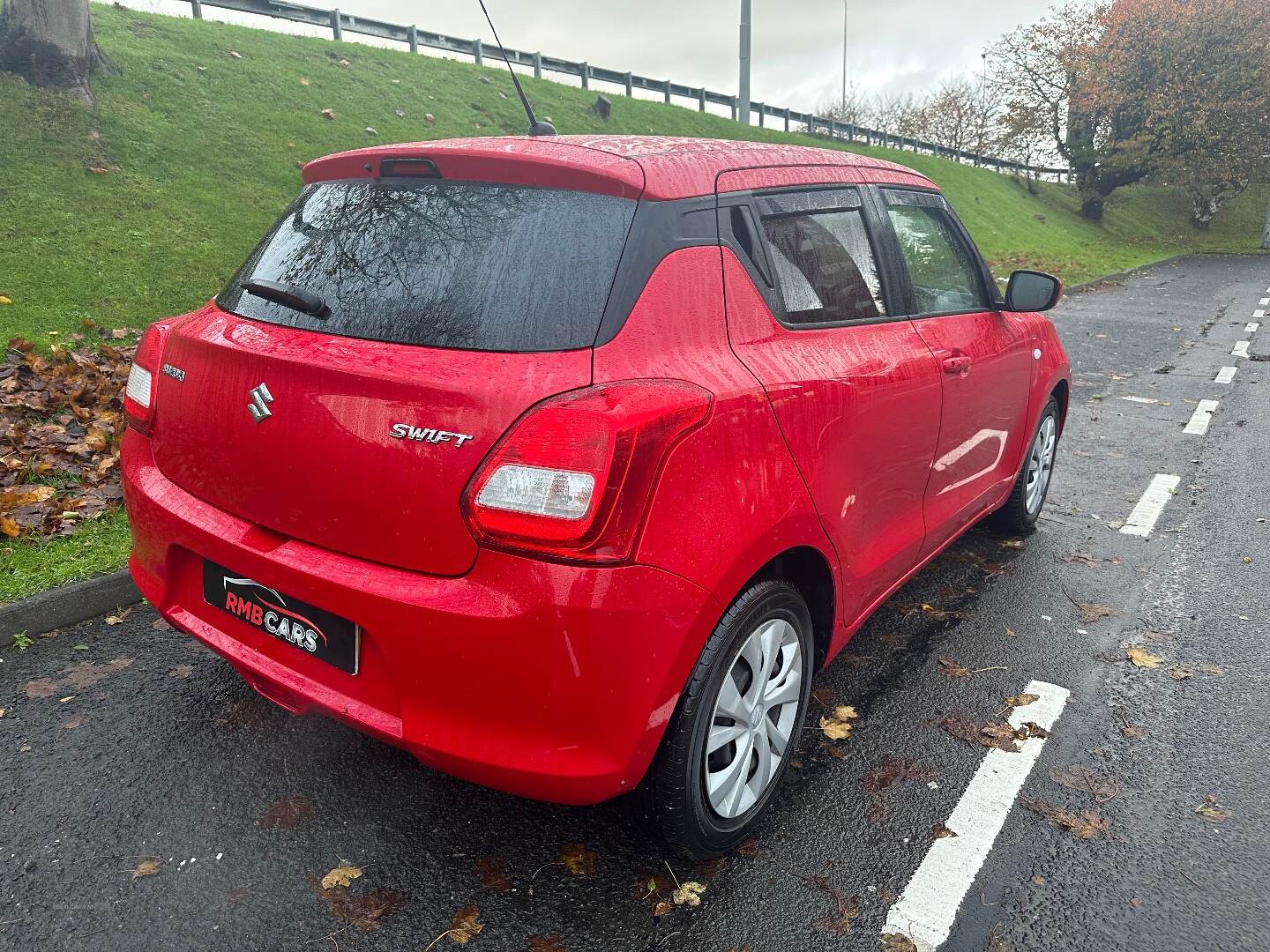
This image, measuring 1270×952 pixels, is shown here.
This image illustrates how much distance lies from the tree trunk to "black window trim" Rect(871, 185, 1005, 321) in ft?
34.7

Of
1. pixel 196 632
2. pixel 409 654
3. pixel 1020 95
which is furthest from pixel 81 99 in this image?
pixel 1020 95

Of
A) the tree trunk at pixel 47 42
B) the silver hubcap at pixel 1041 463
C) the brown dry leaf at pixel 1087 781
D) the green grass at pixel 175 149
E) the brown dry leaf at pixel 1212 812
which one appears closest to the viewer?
the brown dry leaf at pixel 1212 812

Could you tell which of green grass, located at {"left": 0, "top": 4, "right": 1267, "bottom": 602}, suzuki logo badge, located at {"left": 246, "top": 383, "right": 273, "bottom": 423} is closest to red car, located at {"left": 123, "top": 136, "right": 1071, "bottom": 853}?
suzuki logo badge, located at {"left": 246, "top": 383, "right": 273, "bottom": 423}

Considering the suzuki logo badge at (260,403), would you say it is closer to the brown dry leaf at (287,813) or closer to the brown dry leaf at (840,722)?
the brown dry leaf at (287,813)

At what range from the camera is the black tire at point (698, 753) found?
2.11 m

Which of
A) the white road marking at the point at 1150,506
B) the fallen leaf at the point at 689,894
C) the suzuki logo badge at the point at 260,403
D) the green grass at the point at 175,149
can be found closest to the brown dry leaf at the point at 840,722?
the fallen leaf at the point at 689,894

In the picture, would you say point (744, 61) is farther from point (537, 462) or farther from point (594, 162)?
point (537, 462)

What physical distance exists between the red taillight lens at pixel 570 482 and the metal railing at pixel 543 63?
1910cm

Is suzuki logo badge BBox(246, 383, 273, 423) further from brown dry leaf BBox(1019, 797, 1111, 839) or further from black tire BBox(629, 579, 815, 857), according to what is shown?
brown dry leaf BBox(1019, 797, 1111, 839)

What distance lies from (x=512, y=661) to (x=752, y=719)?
800 mm

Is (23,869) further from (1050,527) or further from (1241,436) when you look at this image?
(1241,436)

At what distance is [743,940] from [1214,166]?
37.7 metres

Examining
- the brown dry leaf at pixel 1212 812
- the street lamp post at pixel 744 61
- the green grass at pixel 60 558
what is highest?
the street lamp post at pixel 744 61

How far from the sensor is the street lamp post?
1798cm
